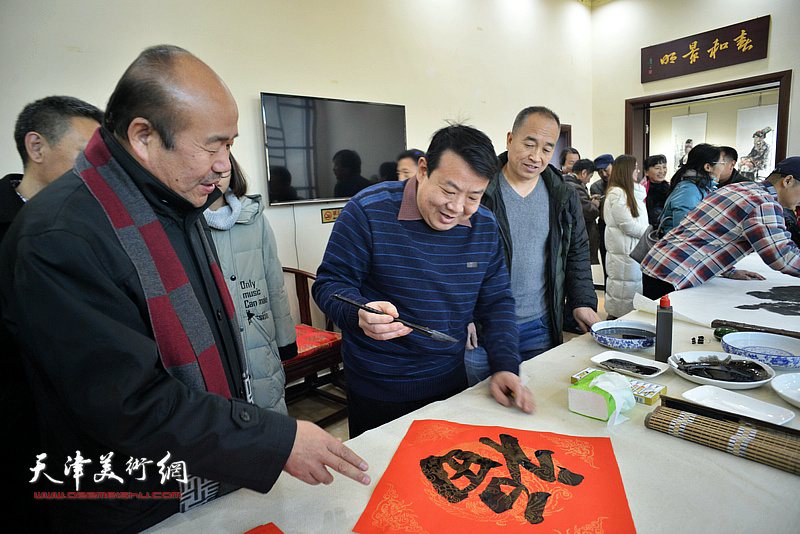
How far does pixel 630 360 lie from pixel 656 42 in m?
5.48

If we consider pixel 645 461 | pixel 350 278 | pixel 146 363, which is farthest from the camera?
pixel 350 278

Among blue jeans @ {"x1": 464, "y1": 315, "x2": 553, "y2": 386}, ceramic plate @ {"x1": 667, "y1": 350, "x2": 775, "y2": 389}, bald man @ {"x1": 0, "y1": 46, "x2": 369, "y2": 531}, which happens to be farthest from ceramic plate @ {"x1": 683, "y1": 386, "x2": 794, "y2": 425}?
bald man @ {"x1": 0, "y1": 46, "x2": 369, "y2": 531}

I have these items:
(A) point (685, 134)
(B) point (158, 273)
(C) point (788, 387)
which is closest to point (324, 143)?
(B) point (158, 273)

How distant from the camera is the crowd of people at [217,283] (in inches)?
28.0

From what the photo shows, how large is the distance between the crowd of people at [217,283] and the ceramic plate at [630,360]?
28 cm

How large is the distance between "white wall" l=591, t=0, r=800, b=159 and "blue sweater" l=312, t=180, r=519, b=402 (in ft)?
16.6

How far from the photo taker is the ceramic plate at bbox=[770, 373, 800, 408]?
1.13m

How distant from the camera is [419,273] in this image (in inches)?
53.4

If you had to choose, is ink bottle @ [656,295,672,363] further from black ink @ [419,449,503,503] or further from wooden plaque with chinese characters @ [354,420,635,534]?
black ink @ [419,449,503,503]

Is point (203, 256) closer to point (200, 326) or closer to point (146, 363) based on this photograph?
point (200, 326)

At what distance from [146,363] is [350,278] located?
699 mm

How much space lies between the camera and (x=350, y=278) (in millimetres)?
1361

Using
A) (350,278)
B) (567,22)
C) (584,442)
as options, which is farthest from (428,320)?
(567,22)

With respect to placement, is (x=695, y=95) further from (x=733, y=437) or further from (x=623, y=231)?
(x=733, y=437)
